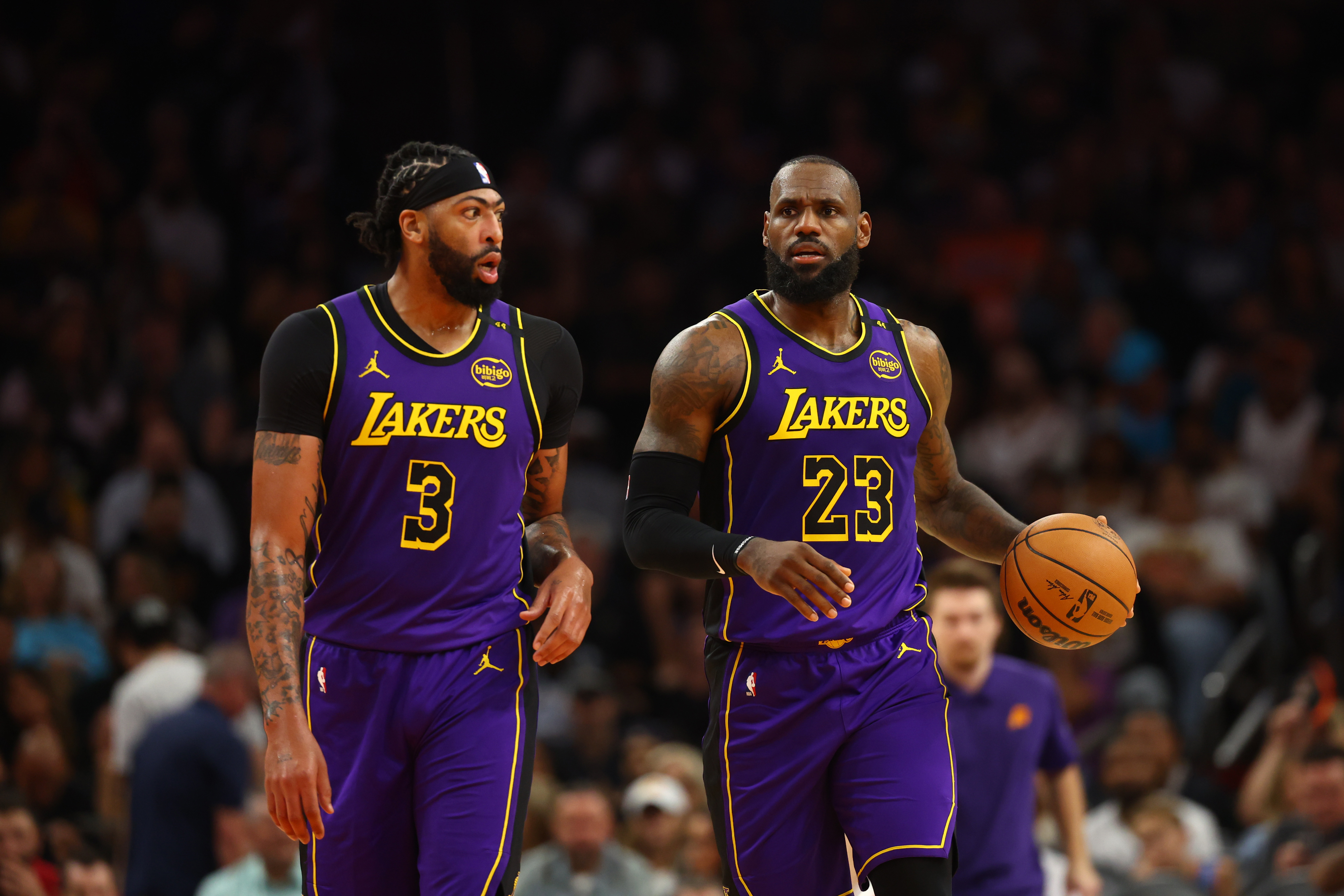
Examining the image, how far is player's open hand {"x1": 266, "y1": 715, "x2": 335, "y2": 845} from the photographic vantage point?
4.39 meters

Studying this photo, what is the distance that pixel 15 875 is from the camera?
7984 mm

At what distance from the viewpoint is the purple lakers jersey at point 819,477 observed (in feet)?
17.0

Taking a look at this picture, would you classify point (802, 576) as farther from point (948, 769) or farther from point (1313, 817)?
point (1313, 817)

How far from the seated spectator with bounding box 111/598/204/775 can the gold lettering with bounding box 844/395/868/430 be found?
580cm

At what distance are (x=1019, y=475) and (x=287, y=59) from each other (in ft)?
24.6

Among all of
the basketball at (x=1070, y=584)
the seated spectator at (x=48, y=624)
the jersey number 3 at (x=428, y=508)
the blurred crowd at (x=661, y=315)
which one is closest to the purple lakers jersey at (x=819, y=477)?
the basketball at (x=1070, y=584)

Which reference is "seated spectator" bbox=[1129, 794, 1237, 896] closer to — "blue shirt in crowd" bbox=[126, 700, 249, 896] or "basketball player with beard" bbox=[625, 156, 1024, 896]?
"basketball player with beard" bbox=[625, 156, 1024, 896]

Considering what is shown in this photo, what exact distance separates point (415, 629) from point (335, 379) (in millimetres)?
758

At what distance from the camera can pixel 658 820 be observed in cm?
944

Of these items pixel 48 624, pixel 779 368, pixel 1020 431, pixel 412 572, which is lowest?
pixel 48 624

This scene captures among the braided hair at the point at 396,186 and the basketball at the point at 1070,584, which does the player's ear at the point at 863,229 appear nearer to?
the basketball at the point at 1070,584

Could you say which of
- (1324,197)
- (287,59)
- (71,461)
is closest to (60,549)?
(71,461)

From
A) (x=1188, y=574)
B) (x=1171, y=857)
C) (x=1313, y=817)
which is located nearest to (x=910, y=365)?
(x=1313, y=817)

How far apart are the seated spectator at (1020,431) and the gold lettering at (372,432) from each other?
830cm
